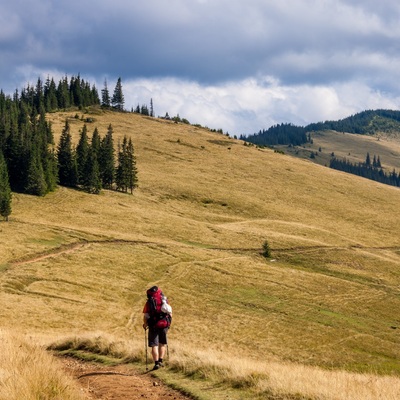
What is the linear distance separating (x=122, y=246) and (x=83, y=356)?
1885 inches

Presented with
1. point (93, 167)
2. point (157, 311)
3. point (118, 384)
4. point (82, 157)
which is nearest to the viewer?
point (118, 384)

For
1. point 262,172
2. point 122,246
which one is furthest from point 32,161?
point 262,172

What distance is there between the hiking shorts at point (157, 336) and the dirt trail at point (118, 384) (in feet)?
3.43

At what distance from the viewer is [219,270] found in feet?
197

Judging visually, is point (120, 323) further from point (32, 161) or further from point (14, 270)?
point (32, 161)

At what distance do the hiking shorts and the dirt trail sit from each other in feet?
3.43

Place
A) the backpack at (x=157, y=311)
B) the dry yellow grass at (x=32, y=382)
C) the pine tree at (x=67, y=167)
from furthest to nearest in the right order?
the pine tree at (x=67, y=167) → the backpack at (x=157, y=311) → the dry yellow grass at (x=32, y=382)

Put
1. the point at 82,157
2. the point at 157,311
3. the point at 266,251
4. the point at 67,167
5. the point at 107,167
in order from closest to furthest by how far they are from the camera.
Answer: the point at 157,311 → the point at 266,251 → the point at 67,167 → the point at 82,157 → the point at 107,167

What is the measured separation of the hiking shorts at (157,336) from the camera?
14.5 m

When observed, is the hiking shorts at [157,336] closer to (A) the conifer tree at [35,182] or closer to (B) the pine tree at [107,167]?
(A) the conifer tree at [35,182]

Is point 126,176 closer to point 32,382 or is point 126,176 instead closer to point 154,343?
point 154,343

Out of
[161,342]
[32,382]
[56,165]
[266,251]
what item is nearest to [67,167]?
[56,165]

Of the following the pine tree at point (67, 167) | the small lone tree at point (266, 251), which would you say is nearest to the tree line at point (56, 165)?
the pine tree at point (67, 167)

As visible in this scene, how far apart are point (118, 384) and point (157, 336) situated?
2711 millimetres
